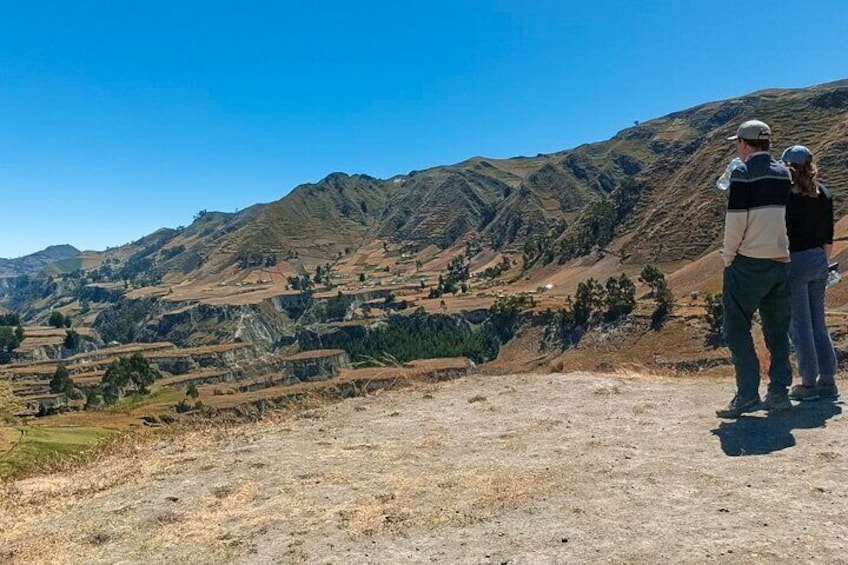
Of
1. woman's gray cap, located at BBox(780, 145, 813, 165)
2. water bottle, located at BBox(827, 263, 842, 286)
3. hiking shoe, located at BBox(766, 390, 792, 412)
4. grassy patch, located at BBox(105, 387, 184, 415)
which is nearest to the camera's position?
hiking shoe, located at BBox(766, 390, 792, 412)

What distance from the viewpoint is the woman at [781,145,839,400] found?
8328mm

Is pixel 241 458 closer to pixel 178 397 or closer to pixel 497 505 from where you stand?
pixel 497 505

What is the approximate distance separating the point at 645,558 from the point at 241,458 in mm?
5686

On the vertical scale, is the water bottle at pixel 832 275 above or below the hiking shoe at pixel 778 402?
above

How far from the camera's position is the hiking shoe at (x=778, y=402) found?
790 cm

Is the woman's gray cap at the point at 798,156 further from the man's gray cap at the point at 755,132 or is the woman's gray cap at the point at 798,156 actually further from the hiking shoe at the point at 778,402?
the hiking shoe at the point at 778,402

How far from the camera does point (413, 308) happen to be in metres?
134

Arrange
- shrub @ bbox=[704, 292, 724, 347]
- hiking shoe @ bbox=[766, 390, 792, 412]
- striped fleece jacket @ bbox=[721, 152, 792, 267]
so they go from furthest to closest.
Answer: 1. shrub @ bbox=[704, 292, 724, 347]
2. hiking shoe @ bbox=[766, 390, 792, 412]
3. striped fleece jacket @ bbox=[721, 152, 792, 267]

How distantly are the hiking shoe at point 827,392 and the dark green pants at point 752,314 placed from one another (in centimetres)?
91

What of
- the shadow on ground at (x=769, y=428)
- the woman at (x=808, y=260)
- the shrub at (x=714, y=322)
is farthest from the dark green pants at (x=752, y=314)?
the shrub at (x=714, y=322)

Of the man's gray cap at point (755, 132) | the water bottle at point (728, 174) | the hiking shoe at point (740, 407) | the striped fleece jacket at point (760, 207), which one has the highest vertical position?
the man's gray cap at point (755, 132)

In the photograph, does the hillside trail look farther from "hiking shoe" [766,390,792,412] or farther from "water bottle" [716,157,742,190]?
"water bottle" [716,157,742,190]

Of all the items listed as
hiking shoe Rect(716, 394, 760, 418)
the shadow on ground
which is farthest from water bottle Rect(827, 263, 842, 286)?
hiking shoe Rect(716, 394, 760, 418)

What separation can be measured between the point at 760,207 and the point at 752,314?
1398 millimetres
